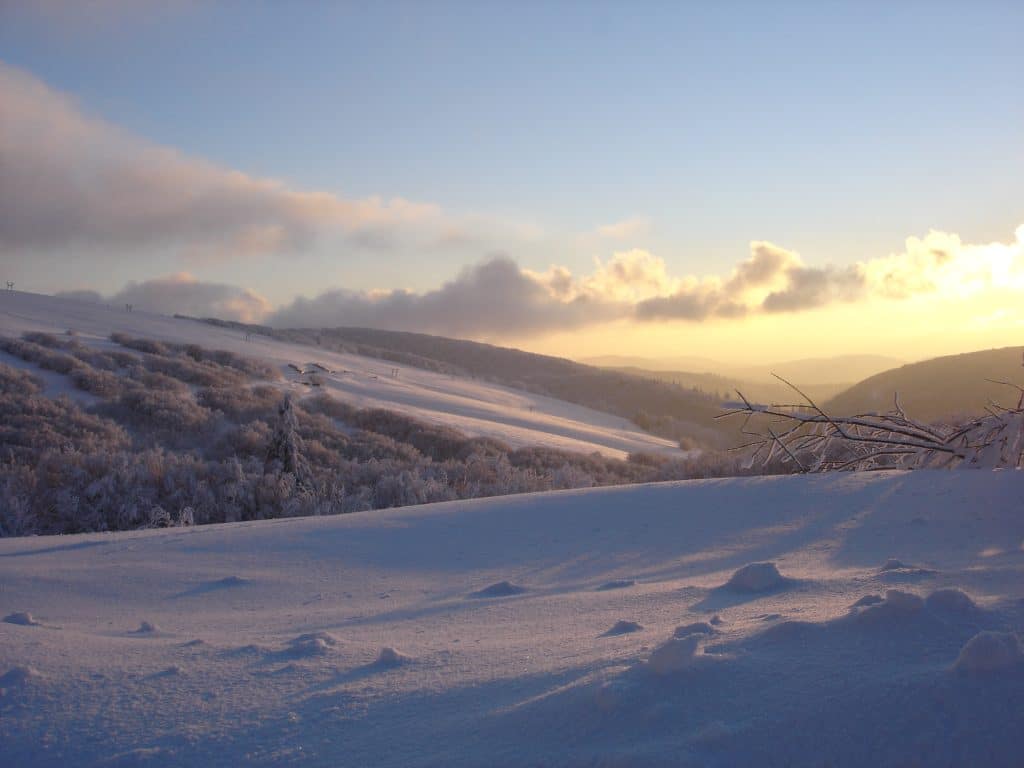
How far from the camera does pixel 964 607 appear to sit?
7.59ft

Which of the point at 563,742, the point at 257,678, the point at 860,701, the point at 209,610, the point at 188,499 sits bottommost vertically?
the point at 188,499

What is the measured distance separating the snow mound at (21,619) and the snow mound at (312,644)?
1319mm

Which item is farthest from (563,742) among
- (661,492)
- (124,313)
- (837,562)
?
(124,313)

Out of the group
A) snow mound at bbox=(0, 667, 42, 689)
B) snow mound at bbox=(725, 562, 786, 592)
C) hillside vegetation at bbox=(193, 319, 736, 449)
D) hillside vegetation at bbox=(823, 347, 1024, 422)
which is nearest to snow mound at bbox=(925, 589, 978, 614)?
snow mound at bbox=(725, 562, 786, 592)

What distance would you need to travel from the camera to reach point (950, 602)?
2328mm

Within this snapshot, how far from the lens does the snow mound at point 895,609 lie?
89.3 inches

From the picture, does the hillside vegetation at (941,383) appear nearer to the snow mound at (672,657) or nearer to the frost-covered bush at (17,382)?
the snow mound at (672,657)

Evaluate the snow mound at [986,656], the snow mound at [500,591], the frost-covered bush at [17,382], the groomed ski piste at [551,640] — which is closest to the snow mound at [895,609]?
the groomed ski piste at [551,640]

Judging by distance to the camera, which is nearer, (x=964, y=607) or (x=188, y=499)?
(x=964, y=607)

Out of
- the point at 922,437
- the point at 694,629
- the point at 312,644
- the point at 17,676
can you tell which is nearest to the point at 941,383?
the point at 922,437

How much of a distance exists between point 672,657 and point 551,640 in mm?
823

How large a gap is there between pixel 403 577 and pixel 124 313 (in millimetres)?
34233

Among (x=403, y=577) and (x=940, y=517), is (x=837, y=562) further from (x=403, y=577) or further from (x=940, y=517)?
(x=403, y=577)

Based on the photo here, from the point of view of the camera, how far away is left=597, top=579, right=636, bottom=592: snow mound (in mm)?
3890
